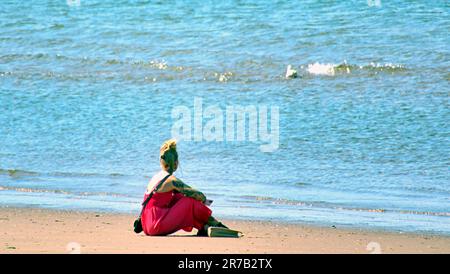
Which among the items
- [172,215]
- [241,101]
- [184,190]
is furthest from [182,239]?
[241,101]

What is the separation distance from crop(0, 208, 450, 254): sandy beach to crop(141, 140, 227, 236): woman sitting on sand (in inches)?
3.6

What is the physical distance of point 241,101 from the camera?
13.8m

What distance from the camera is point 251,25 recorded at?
18.6 meters

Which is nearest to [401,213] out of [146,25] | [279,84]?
[279,84]

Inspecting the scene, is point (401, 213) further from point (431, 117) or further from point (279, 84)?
point (279, 84)

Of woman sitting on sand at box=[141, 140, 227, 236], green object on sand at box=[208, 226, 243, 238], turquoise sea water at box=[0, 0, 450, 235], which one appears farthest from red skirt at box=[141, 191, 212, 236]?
turquoise sea water at box=[0, 0, 450, 235]

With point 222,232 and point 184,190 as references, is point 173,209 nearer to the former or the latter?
point 184,190

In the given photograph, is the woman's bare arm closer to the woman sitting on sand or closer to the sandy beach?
the woman sitting on sand

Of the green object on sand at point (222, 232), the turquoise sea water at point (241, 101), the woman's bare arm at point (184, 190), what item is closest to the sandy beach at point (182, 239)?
the green object on sand at point (222, 232)

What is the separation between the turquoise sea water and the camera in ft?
30.7

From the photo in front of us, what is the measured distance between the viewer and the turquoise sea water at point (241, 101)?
30.7 ft
